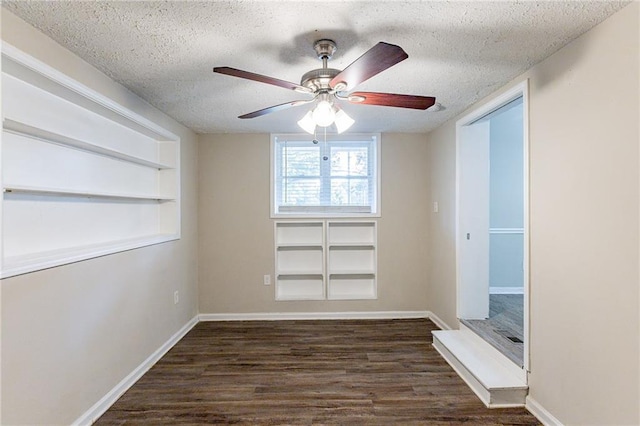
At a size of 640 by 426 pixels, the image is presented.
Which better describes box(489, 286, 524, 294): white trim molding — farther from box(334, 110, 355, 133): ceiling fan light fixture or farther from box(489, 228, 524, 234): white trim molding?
box(334, 110, 355, 133): ceiling fan light fixture

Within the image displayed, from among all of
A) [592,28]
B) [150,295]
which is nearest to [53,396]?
[150,295]

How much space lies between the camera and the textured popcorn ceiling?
4.87 ft

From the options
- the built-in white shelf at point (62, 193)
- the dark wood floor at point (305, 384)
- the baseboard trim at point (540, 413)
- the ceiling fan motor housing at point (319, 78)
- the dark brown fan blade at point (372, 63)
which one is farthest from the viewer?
the dark wood floor at point (305, 384)

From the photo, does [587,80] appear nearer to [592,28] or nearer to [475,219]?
[592,28]

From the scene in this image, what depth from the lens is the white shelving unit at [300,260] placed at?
3957 mm

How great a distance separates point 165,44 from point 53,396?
2040mm

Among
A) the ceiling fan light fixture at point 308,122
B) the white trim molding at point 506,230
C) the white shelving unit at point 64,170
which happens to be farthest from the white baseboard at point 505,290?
the white shelving unit at point 64,170

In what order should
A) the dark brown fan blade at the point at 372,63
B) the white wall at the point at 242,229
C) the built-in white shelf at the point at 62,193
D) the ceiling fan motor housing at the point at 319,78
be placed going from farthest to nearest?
the white wall at the point at 242,229
the ceiling fan motor housing at the point at 319,78
the built-in white shelf at the point at 62,193
the dark brown fan blade at the point at 372,63

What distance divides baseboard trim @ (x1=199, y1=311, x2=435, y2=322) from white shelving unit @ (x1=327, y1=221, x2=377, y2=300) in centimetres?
22

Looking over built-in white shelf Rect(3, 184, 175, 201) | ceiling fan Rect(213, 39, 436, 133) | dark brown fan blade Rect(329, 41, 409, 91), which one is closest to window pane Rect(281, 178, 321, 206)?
built-in white shelf Rect(3, 184, 175, 201)

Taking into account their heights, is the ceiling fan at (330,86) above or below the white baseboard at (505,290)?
above

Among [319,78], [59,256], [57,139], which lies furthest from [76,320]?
[319,78]

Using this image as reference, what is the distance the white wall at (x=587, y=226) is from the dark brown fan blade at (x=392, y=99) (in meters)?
0.80

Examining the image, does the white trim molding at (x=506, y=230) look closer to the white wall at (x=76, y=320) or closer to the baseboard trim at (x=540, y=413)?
the baseboard trim at (x=540, y=413)
